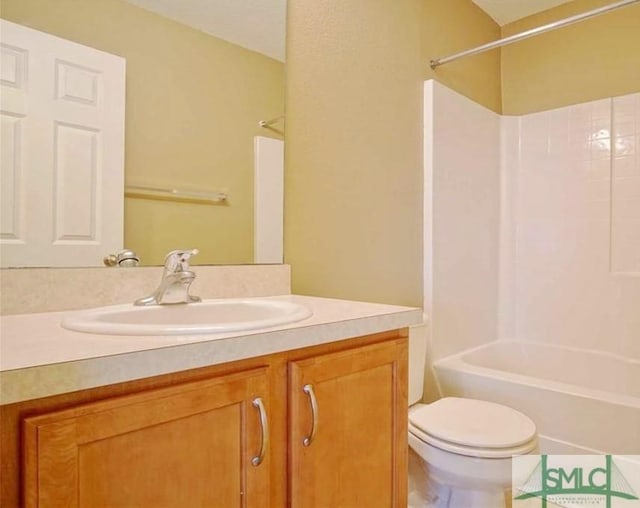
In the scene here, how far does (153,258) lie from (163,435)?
650 mm

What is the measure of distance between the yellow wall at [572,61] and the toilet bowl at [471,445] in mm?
1915

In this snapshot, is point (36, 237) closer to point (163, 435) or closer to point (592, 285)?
point (163, 435)

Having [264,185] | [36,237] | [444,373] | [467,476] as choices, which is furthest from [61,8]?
[444,373]

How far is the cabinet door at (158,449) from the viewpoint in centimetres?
59

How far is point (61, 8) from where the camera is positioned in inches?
42.7

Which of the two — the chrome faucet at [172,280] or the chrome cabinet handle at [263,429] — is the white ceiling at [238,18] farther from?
the chrome cabinet handle at [263,429]

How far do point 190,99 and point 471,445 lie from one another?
54.5 inches

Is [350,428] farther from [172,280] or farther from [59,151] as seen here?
[59,151]

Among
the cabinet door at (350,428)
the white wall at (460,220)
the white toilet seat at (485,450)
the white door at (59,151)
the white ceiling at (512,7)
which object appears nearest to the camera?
the cabinet door at (350,428)

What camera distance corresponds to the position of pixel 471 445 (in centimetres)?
133

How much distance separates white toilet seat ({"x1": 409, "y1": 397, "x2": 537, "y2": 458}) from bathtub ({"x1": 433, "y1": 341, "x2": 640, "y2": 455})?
216 millimetres

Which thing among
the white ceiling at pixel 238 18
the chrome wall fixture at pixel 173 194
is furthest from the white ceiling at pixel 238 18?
the chrome wall fixture at pixel 173 194

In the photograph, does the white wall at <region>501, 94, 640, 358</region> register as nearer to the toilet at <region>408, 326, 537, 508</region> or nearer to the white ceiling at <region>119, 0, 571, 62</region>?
the toilet at <region>408, 326, 537, 508</region>

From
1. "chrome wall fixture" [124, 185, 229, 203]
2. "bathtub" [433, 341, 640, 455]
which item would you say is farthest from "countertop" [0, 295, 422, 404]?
"bathtub" [433, 341, 640, 455]
